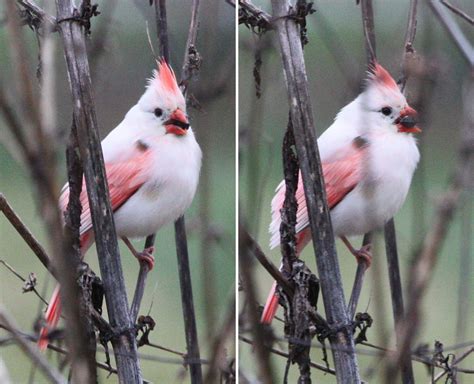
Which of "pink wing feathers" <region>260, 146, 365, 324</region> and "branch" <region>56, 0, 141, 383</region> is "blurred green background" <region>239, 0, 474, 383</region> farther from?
"branch" <region>56, 0, 141, 383</region>

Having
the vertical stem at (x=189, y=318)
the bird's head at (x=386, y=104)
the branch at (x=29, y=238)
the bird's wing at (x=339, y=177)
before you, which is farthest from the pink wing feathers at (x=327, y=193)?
the branch at (x=29, y=238)

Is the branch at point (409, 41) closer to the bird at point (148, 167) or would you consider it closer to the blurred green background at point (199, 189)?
the blurred green background at point (199, 189)

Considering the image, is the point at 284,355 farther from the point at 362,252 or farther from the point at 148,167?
the point at 148,167

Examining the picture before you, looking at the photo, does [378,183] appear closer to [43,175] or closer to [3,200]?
[3,200]

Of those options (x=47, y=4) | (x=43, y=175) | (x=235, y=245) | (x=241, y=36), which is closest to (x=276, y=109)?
(x=241, y=36)

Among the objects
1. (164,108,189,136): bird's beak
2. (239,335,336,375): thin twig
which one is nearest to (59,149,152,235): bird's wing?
(164,108,189,136): bird's beak

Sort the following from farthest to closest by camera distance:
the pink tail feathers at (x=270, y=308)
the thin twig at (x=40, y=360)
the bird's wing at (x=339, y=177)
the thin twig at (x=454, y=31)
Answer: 1. the pink tail feathers at (x=270, y=308)
2. the bird's wing at (x=339, y=177)
3. the thin twig at (x=454, y=31)
4. the thin twig at (x=40, y=360)

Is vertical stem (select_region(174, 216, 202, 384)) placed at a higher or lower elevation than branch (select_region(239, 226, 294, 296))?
lower
